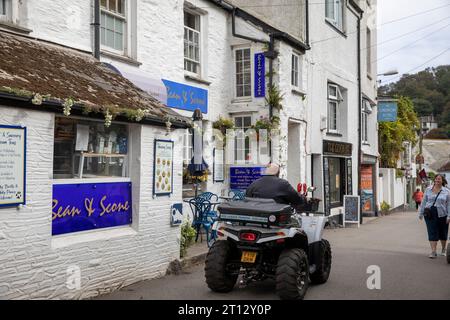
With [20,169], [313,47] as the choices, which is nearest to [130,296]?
[20,169]

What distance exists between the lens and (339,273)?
9.22m

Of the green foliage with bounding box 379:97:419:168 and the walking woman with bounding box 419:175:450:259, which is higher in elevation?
the green foliage with bounding box 379:97:419:168

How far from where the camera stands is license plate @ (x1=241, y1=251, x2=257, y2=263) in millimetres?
6963

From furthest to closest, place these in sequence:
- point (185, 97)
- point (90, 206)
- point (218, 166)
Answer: point (218, 166), point (185, 97), point (90, 206)

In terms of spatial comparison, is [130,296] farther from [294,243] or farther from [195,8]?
[195,8]

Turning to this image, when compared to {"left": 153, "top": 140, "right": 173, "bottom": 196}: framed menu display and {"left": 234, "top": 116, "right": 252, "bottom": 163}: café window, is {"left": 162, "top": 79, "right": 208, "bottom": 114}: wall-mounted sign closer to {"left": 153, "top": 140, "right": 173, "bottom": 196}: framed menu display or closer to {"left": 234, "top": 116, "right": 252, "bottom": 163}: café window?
{"left": 234, "top": 116, "right": 252, "bottom": 163}: café window

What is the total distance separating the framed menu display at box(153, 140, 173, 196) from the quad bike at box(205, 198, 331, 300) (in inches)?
66.6

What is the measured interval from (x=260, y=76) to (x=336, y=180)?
746cm

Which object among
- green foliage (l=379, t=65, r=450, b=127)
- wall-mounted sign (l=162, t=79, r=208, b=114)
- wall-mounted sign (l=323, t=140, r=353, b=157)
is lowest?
wall-mounted sign (l=323, t=140, r=353, b=157)

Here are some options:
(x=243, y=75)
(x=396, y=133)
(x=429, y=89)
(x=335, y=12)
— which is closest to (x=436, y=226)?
(x=243, y=75)

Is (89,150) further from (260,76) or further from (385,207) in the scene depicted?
(385,207)

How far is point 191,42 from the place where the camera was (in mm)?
13570

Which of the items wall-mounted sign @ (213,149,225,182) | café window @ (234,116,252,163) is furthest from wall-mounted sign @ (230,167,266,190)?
café window @ (234,116,252,163)

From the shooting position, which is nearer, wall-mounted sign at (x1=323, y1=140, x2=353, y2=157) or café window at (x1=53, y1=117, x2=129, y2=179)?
café window at (x1=53, y1=117, x2=129, y2=179)
